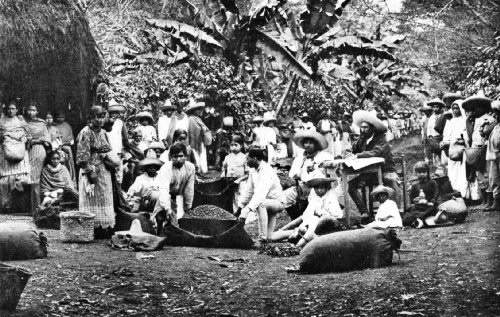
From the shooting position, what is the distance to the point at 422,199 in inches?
361

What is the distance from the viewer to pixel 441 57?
20.8 metres

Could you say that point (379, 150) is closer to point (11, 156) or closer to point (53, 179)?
Answer: point (53, 179)

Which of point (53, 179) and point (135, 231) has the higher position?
point (53, 179)

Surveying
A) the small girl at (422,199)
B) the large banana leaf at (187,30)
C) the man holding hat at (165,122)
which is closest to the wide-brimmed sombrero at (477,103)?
the small girl at (422,199)

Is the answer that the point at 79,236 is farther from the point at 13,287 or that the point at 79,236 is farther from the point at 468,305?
the point at 468,305

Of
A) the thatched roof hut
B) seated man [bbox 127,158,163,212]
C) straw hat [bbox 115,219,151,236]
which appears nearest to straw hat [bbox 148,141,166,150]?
the thatched roof hut

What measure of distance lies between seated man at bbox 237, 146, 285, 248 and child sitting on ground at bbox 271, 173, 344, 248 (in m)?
0.33

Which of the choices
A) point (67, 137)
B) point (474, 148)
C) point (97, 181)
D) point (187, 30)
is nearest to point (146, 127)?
point (67, 137)

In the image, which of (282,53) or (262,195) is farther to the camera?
(282,53)

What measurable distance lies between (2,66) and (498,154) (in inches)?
278

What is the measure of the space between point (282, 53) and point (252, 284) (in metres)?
9.26

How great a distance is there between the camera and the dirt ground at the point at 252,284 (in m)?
5.19

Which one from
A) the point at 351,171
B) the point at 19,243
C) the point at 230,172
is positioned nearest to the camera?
the point at 19,243

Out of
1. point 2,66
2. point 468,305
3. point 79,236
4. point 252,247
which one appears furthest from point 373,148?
point 2,66
